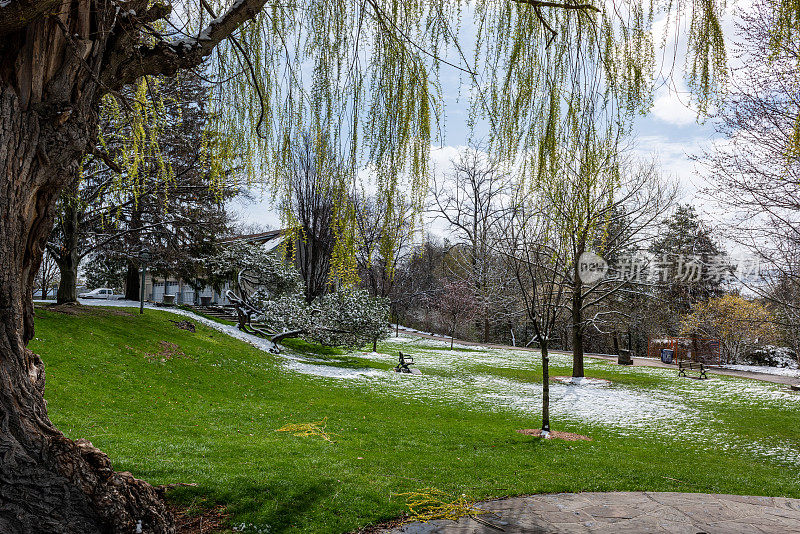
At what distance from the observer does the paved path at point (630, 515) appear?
13.5ft

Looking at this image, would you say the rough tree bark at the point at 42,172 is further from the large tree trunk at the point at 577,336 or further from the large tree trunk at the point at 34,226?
the large tree trunk at the point at 577,336

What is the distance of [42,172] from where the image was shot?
6.95 feet

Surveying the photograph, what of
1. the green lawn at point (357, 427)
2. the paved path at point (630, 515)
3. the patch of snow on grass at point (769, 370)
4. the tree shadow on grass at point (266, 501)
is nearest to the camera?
the tree shadow on grass at point (266, 501)

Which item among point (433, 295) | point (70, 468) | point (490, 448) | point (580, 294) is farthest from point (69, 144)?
point (433, 295)

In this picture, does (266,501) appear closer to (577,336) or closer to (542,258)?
(577,336)

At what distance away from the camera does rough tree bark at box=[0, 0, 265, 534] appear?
6.56 ft

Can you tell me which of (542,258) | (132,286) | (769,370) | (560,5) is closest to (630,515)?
(560,5)

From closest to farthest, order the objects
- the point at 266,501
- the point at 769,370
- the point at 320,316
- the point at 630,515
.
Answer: the point at 266,501 → the point at 630,515 → the point at 320,316 → the point at 769,370

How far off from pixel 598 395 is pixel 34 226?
14.0m

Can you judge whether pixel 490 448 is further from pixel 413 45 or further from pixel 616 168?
pixel 413 45

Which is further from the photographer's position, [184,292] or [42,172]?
[184,292]

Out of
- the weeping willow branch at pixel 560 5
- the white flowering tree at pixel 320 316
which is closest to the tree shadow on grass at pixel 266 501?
the weeping willow branch at pixel 560 5

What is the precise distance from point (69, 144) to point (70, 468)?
153cm

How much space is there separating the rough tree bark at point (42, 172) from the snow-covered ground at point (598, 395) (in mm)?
9462
